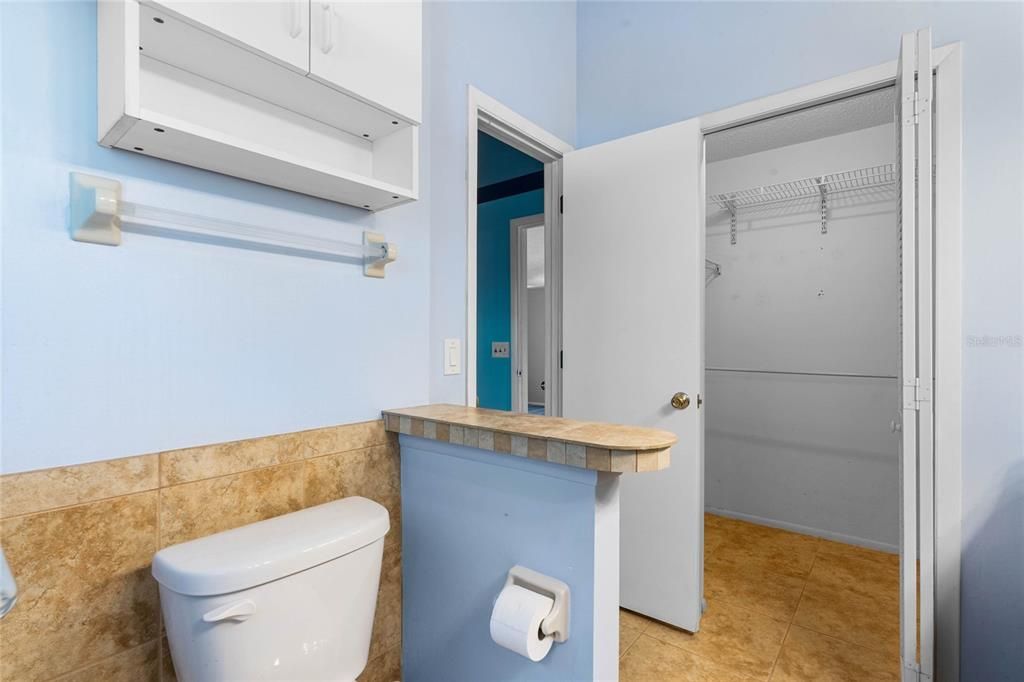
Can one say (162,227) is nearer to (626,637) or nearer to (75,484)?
(75,484)

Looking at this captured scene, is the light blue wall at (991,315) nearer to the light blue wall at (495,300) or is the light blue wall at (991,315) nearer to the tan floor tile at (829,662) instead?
the tan floor tile at (829,662)

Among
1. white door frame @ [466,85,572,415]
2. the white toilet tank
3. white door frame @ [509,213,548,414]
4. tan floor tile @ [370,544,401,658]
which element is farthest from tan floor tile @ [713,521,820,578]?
the white toilet tank

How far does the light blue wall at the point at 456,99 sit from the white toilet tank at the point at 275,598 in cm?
63

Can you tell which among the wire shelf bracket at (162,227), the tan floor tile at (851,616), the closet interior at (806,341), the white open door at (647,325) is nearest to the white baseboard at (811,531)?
the closet interior at (806,341)

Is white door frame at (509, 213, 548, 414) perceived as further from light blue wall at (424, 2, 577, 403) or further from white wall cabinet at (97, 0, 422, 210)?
white wall cabinet at (97, 0, 422, 210)

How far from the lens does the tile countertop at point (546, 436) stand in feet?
3.01

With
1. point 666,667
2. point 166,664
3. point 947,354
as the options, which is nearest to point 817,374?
point 947,354

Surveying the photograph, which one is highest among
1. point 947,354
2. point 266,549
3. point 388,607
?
point 947,354

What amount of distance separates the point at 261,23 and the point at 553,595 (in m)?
1.27

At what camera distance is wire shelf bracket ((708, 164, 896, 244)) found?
2613mm

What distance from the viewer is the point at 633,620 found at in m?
1.93

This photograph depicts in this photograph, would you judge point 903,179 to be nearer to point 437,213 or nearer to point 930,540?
point 930,540

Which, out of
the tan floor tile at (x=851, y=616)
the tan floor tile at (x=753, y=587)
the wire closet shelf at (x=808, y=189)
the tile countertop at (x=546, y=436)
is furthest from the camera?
the wire closet shelf at (x=808, y=189)

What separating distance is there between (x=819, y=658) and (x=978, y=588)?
548mm
